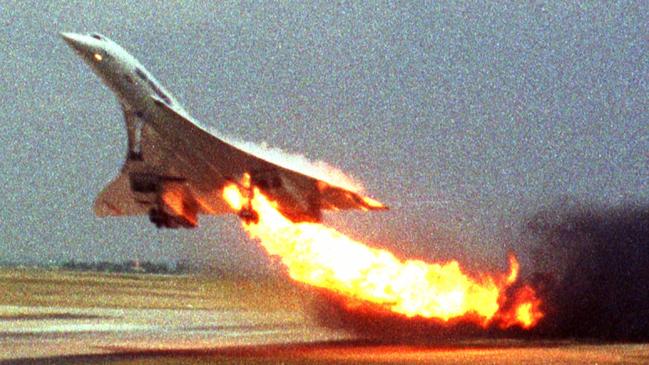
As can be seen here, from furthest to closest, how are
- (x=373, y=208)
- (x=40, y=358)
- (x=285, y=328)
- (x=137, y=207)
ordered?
(x=285, y=328) < (x=137, y=207) < (x=373, y=208) < (x=40, y=358)

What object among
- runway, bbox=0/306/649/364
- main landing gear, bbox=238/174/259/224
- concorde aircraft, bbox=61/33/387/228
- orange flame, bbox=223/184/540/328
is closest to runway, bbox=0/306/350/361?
runway, bbox=0/306/649/364

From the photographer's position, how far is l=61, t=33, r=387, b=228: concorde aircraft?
30125 mm

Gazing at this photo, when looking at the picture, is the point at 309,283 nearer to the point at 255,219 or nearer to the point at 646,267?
the point at 255,219

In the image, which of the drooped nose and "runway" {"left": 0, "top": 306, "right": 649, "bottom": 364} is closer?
"runway" {"left": 0, "top": 306, "right": 649, "bottom": 364}

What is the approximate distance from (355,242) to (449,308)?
4.07m

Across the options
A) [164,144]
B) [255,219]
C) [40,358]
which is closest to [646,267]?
[255,219]

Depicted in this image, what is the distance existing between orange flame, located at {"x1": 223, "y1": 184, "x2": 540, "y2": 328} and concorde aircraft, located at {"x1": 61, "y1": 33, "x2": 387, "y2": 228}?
1018 millimetres

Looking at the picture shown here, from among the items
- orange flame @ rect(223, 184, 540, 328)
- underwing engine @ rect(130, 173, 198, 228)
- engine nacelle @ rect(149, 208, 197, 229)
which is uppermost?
underwing engine @ rect(130, 173, 198, 228)

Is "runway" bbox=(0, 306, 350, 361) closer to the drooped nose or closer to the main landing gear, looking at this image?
the main landing gear

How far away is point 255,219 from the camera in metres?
31.9

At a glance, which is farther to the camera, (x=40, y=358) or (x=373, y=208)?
(x=373, y=208)

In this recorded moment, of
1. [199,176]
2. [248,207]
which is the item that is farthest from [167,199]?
[248,207]

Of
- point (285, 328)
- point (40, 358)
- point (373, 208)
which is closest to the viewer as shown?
point (40, 358)

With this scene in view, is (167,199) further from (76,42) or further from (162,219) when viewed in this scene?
(76,42)
